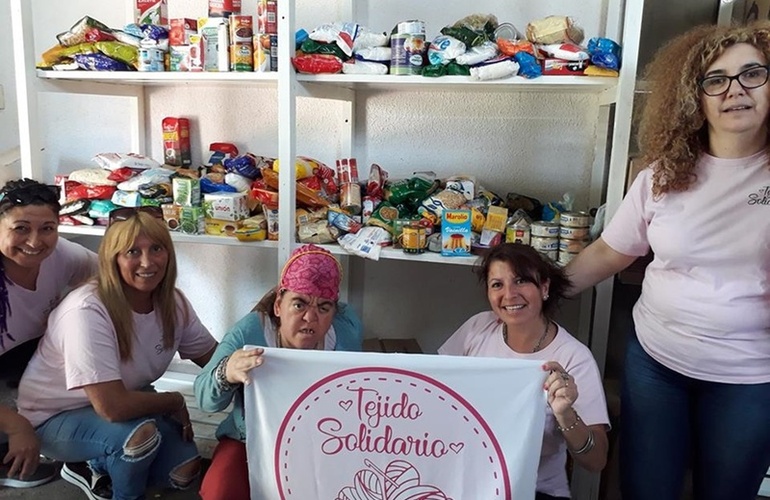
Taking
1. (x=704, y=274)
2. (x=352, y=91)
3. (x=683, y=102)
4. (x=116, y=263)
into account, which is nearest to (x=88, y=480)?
(x=116, y=263)

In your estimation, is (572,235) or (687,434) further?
(572,235)

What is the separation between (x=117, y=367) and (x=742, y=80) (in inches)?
63.5

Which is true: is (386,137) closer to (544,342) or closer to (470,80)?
(470,80)

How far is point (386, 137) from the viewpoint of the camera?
233cm

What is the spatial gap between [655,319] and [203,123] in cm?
178

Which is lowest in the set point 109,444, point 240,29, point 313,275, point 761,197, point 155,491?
point 155,491

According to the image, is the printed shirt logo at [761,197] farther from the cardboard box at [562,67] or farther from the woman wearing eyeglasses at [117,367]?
the woman wearing eyeglasses at [117,367]

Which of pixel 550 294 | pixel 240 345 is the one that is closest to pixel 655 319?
pixel 550 294

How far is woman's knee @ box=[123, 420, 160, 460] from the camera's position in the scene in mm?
1688

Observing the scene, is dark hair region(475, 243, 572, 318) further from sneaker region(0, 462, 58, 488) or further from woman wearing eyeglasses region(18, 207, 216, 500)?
sneaker region(0, 462, 58, 488)

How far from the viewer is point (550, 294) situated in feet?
5.28

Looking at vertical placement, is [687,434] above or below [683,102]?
below

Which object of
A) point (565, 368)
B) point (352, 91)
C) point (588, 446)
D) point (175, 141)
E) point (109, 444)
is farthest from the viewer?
point (175, 141)

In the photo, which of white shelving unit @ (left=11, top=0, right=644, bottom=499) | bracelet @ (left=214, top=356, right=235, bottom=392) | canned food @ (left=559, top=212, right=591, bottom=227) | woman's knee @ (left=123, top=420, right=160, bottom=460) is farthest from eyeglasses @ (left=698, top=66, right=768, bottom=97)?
woman's knee @ (left=123, top=420, right=160, bottom=460)
